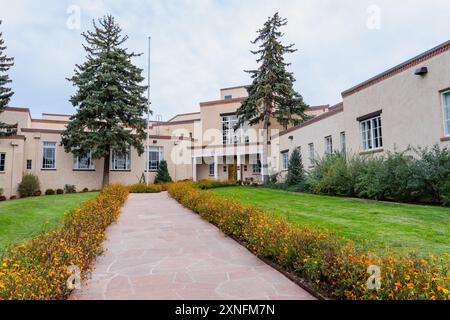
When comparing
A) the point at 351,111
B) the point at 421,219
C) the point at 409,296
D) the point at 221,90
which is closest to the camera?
the point at 409,296

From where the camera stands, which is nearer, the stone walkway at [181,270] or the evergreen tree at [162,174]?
the stone walkway at [181,270]

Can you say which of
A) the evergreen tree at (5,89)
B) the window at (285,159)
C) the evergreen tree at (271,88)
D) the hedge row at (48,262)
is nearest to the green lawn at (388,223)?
the hedge row at (48,262)

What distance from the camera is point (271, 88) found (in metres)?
23.2

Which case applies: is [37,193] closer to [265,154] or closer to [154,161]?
[154,161]

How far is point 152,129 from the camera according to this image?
33.5 metres

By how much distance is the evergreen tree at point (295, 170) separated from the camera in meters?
19.0

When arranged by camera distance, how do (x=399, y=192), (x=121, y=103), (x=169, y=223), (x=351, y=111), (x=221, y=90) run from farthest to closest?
(x=221, y=90), (x=121, y=103), (x=351, y=111), (x=399, y=192), (x=169, y=223)

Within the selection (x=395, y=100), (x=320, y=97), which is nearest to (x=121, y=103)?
(x=395, y=100)

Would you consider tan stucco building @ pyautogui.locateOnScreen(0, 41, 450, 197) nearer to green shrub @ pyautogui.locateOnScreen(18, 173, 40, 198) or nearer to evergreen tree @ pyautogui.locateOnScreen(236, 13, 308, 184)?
green shrub @ pyautogui.locateOnScreen(18, 173, 40, 198)

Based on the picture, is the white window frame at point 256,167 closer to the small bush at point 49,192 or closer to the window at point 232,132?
the window at point 232,132

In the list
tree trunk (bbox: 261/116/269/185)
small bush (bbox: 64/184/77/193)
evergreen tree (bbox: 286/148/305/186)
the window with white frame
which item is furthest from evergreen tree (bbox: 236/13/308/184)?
small bush (bbox: 64/184/77/193)

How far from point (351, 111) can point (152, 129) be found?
23.2 metres

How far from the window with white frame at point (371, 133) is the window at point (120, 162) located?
18.0m

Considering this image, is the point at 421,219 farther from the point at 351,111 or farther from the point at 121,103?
the point at 121,103
